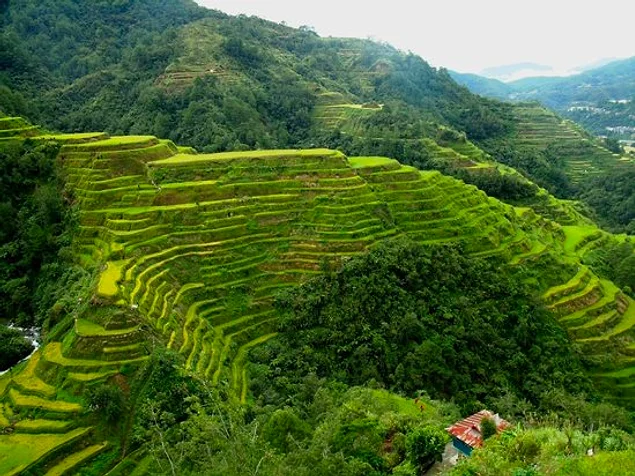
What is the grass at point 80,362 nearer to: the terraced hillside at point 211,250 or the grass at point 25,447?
the terraced hillside at point 211,250

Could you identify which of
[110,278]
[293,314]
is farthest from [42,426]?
[293,314]

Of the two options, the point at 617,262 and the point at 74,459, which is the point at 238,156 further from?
the point at 617,262

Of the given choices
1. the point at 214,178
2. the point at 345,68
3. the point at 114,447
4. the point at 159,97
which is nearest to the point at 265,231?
the point at 214,178

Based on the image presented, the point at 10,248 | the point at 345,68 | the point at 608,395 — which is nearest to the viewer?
the point at 608,395

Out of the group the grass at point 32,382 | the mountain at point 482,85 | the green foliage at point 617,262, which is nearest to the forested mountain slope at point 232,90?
the green foliage at point 617,262

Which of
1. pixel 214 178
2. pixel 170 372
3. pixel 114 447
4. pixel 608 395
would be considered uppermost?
pixel 214 178

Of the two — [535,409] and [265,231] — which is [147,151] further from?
[535,409]
